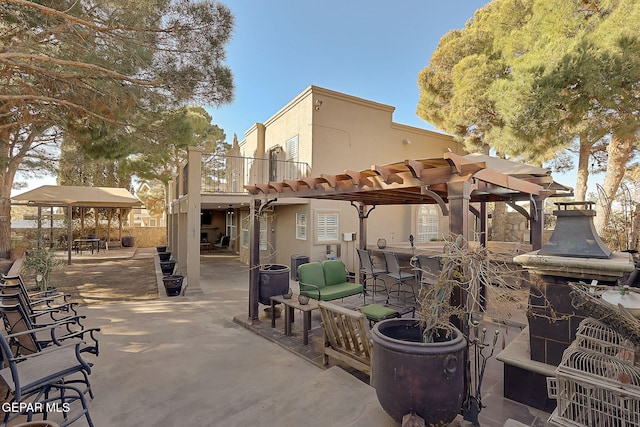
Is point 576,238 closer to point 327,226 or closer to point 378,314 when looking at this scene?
point 378,314

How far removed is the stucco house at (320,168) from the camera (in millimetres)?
9594

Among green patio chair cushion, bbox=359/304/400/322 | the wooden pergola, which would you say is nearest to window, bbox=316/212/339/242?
the wooden pergola

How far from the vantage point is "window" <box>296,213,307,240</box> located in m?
9.95

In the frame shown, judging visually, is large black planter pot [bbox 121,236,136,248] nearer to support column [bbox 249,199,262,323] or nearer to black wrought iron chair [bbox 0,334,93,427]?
support column [bbox 249,199,262,323]

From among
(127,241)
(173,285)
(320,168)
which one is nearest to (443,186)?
(320,168)

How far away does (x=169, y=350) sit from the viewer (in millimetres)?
4457

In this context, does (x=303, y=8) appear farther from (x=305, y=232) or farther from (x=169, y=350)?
(x=169, y=350)

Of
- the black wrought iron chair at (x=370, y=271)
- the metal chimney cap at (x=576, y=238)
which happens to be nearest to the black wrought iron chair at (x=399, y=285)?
the black wrought iron chair at (x=370, y=271)

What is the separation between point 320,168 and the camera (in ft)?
32.0

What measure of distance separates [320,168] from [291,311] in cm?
552

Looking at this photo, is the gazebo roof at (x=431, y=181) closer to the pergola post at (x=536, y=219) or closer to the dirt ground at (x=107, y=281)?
the pergola post at (x=536, y=219)

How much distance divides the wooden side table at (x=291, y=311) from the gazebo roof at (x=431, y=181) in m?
1.70

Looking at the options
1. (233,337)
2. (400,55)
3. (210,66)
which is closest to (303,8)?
(400,55)

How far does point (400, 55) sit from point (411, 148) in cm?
447
